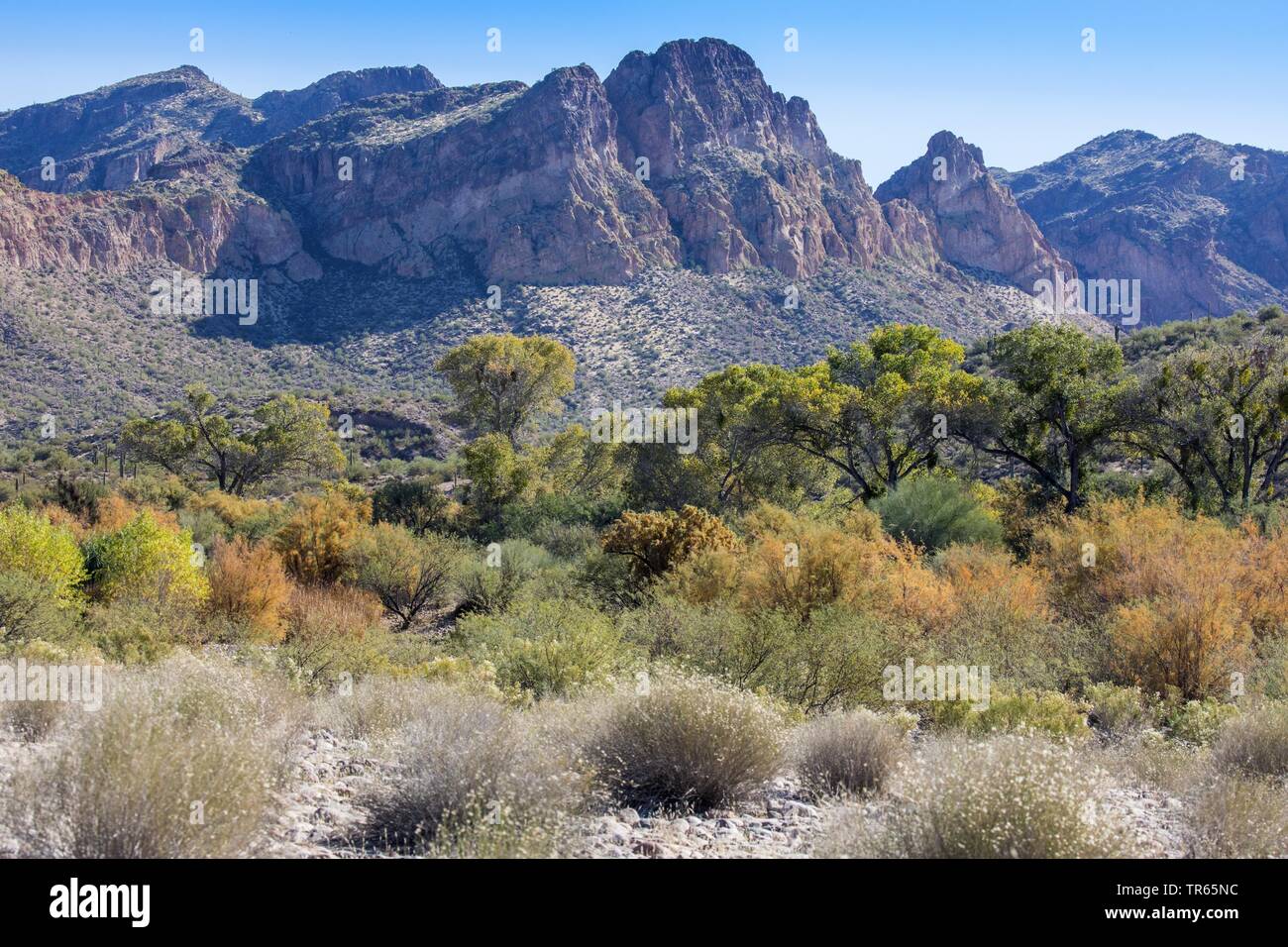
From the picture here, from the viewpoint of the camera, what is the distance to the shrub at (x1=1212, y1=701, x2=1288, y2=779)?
6.88 meters

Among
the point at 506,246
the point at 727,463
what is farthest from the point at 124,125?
the point at 727,463

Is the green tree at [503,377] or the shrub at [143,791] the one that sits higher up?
the green tree at [503,377]

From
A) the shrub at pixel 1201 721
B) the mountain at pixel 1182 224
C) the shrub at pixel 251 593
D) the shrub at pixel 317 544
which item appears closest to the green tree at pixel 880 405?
the shrub at pixel 317 544

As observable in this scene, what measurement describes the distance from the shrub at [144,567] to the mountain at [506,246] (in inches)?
1425

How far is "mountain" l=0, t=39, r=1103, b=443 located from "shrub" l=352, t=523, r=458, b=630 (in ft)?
110

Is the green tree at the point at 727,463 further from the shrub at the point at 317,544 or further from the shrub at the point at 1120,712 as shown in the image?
the shrub at the point at 1120,712

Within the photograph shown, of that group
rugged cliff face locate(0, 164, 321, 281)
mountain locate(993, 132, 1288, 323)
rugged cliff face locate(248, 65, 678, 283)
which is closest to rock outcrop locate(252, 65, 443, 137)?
rugged cliff face locate(248, 65, 678, 283)

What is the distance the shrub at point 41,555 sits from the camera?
15.4 meters

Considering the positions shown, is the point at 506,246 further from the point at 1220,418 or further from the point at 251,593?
the point at 251,593

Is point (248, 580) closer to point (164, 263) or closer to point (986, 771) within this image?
point (986, 771)

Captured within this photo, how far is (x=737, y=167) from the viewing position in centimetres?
9944

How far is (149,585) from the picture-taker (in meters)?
16.3

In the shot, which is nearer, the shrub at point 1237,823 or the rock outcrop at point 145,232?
the shrub at point 1237,823
